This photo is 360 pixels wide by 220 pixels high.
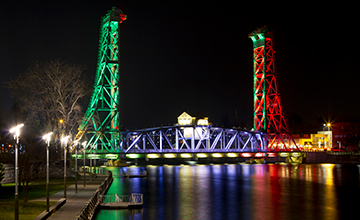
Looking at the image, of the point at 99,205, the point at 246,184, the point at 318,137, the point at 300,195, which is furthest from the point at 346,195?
the point at 318,137

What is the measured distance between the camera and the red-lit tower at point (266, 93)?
102062 millimetres

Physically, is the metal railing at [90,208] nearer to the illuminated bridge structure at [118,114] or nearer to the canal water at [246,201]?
the canal water at [246,201]

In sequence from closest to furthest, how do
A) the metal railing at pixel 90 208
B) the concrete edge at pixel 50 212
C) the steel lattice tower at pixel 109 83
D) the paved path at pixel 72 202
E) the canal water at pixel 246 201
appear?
the metal railing at pixel 90 208 → the concrete edge at pixel 50 212 → the paved path at pixel 72 202 → the canal water at pixel 246 201 → the steel lattice tower at pixel 109 83

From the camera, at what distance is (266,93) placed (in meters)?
102

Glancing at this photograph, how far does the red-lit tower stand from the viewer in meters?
102

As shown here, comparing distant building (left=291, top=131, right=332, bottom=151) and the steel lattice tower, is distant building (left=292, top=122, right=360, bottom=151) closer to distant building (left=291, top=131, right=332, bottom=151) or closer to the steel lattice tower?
distant building (left=291, top=131, right=332, bottom=151)

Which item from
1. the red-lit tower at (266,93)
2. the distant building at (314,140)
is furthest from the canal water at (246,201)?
the distant building at (314,140)

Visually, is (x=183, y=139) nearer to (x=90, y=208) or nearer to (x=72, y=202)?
(x=72, y=202)

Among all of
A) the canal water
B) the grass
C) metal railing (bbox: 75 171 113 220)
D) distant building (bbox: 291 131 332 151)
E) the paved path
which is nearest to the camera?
metal railing (bbox: 75 171 113 220)

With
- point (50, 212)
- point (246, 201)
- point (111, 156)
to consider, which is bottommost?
point (246, 201)

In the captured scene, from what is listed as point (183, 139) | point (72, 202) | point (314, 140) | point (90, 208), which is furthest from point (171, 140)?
point (90, 208)

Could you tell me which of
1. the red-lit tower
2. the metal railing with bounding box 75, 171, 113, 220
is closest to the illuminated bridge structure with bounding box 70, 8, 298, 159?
the red-lit tower

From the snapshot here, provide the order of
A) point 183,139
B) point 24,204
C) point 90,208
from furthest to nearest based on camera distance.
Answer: point 183,139, point 24,204, point 90,208

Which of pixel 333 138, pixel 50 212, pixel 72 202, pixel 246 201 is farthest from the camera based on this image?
pixel 333 138
